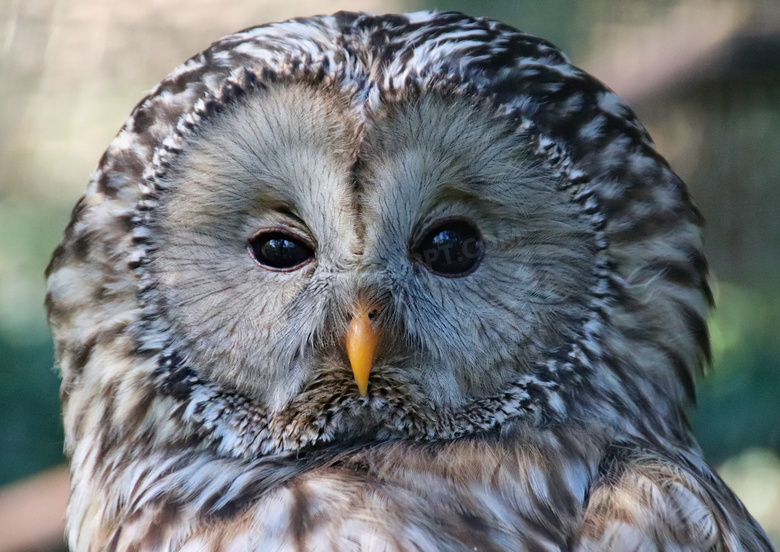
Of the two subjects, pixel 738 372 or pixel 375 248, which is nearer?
pixel 375 248

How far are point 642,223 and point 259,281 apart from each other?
804 millimetres

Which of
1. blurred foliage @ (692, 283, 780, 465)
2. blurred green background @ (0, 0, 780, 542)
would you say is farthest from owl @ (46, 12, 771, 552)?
blurred foliage @ (692, 283, 780, 465)

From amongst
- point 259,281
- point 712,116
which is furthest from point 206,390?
point 712,116

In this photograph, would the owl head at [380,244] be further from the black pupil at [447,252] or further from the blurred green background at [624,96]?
the blurred green background at [624,96]

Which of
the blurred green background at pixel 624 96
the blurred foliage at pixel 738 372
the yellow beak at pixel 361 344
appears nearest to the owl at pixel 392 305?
the yellow beak at pixel 361 344

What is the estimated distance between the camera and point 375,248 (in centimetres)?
186

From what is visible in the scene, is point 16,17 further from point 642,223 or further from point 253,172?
point 642,223

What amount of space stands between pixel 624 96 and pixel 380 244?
1.78 m

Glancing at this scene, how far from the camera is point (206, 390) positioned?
203cm

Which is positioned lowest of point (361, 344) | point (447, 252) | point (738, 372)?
point (738, 372)

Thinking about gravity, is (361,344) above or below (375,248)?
below

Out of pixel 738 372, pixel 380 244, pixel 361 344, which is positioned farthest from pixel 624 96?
pixel 361 344

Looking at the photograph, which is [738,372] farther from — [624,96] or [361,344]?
[361,344]

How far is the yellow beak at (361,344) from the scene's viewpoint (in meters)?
1.83
